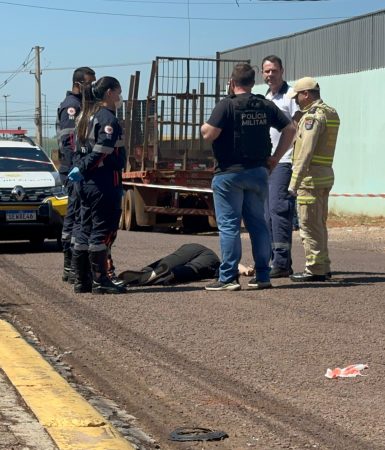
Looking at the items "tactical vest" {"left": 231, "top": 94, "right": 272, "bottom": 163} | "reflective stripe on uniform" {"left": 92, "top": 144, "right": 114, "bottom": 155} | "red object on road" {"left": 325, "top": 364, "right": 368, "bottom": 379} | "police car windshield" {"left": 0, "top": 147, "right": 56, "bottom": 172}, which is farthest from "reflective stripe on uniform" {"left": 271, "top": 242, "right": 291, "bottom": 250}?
"police car windshield" {"left": 0, "top": 147, "right": 56, "bottom": 172}

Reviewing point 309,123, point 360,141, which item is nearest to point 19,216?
point 309,123

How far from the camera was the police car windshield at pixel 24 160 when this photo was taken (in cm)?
1628

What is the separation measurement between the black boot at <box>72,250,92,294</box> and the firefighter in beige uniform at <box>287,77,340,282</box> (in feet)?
6.57

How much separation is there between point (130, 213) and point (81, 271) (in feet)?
40.3

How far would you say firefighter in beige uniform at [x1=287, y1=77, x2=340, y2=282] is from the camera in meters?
10.1

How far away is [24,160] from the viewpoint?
656 inches

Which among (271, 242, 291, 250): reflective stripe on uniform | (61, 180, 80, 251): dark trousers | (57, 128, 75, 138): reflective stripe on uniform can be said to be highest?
(57, 128, 75, 138): reflective stripe on uniform

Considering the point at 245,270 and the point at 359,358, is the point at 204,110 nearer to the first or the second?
the point at 245,270

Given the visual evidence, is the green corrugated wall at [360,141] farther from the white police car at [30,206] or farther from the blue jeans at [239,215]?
the blue jeans at [239,215]

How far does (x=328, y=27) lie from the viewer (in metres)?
32.1

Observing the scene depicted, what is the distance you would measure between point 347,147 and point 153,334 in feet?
73.9

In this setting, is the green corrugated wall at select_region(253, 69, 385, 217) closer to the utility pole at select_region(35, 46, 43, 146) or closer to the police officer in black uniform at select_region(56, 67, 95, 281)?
the police officer in black uniform at select_region(56, 67, 95, 281)

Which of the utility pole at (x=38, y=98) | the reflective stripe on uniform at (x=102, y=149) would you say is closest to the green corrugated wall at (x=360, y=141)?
the reflective stripe on uniform at (x=102, y=149)

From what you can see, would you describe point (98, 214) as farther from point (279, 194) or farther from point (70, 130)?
point (279, 194)
